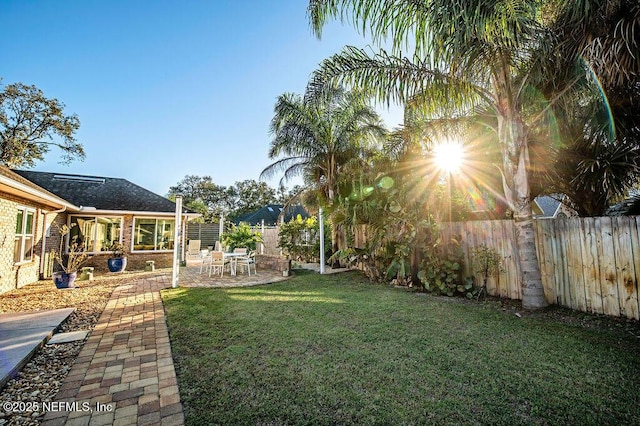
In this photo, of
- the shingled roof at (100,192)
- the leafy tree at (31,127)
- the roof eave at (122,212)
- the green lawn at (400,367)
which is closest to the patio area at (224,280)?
the green lawn at (400,367)

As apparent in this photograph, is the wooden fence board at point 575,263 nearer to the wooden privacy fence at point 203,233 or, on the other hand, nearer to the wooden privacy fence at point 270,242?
the wooden privacy fence at point 270,242

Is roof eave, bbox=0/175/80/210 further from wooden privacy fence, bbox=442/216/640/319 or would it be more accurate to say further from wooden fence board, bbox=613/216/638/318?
wooden fence board, bbox=613/216/638/318

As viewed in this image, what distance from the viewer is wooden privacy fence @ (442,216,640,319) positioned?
427 cm

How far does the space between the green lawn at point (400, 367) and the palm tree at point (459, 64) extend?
185 cm

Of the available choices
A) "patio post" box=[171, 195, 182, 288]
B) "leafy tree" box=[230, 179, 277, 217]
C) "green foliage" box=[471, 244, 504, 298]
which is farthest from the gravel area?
"leafy tree" box=[230, 179, 277, 217]

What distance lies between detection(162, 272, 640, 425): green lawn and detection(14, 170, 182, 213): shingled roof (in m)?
9.71

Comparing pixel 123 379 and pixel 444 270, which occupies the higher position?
pixel 444 270

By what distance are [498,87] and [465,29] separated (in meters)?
1.64

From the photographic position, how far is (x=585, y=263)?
186 inches

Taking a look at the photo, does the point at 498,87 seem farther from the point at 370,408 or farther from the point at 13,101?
the point at 13,101

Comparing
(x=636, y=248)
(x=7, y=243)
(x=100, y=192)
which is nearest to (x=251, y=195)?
(x=100, y=192)

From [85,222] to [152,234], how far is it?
260 cm

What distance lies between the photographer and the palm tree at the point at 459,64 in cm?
423

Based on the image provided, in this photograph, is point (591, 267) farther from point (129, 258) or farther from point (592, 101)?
point (129, 258)
